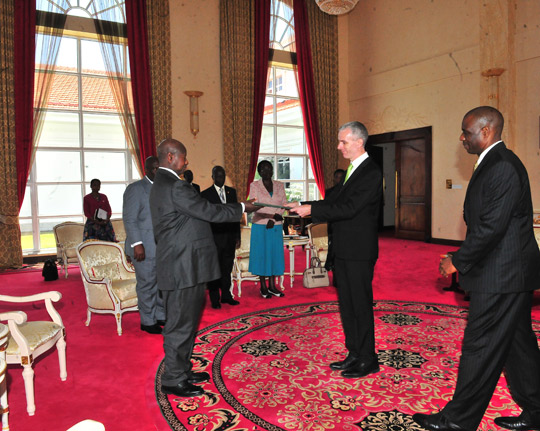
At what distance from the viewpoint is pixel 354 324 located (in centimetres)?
328

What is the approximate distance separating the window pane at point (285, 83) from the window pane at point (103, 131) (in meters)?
4.32

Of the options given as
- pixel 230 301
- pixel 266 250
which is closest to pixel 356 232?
pixel 266 250

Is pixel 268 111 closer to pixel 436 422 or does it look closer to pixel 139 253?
pixel 139 253

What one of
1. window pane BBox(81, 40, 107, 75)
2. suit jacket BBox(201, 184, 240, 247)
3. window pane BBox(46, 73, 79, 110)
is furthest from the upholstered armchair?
window pane BBox(81, 40, 107, 75)

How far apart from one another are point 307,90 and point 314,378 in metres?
9.68

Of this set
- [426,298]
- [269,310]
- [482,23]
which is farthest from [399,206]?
[269,310]

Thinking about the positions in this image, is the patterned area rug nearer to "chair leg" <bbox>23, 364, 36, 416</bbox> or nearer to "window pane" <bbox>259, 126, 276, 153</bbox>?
"chair leg" <bbox>23, 364, 36, 416</bbox>

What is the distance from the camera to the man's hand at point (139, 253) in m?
4.16

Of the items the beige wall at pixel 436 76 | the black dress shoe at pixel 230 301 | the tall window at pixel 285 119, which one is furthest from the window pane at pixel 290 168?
the black dress shoe at pixel 230 301

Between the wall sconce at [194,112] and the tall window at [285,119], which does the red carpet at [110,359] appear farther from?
the tall window at [285,119]

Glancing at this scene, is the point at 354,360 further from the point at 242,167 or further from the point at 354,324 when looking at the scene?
the point at 242,167

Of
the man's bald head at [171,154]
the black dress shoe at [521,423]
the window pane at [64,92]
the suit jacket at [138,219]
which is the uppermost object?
the window pane at [64,92]

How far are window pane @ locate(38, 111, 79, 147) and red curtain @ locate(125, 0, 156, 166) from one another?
4.67ft

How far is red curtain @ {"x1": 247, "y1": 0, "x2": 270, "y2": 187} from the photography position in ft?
35.8
